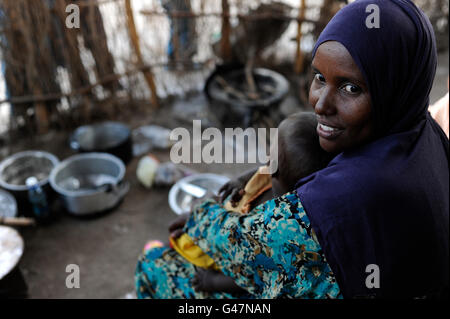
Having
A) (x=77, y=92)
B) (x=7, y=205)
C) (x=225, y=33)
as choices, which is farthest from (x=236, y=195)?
(x=225, y=33)

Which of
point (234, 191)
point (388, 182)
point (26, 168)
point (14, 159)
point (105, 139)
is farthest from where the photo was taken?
point (105, 139)

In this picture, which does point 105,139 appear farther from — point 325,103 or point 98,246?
point 325,103

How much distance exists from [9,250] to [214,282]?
1.47 metres

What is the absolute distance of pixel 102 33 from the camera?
407 centimetres

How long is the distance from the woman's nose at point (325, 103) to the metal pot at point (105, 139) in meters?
2.87

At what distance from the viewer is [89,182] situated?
143 inches

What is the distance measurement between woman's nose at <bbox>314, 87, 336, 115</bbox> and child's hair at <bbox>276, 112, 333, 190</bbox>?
8.0 inches

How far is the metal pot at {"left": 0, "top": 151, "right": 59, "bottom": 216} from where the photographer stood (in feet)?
11.0

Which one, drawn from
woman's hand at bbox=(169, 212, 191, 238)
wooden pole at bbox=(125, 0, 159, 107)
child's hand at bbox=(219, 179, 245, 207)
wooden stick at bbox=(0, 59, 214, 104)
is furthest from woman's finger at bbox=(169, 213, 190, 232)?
wooden pole at bbox=(125, 0, 159, 107)

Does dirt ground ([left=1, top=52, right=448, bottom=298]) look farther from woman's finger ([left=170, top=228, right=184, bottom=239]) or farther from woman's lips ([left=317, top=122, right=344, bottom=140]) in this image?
woman's lips ([left=317, top=122, right=344, bottom=140])

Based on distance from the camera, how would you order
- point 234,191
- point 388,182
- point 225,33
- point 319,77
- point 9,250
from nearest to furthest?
point 388,182, point 319,77, point 234,191, point 9,250, point 225,33

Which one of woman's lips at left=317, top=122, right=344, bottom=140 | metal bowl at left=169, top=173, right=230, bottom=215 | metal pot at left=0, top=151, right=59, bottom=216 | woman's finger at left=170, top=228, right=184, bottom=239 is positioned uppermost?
woman's lips at left=317, top=122, right=344, bottom=140

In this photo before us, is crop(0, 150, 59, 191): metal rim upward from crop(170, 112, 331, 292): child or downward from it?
downward

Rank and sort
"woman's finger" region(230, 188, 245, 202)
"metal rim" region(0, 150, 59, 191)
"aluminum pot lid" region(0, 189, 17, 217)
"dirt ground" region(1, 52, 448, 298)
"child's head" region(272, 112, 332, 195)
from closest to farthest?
"child's head" region(272, 112, 332, 195), "woman's finger" region(230, 188, 245, 202), "dirt ground" region(1, 52, 448, 298), "aluminum pot lid" region(0, 189, 17, 217), "metal rim" region(0, 150, 59, 191)
